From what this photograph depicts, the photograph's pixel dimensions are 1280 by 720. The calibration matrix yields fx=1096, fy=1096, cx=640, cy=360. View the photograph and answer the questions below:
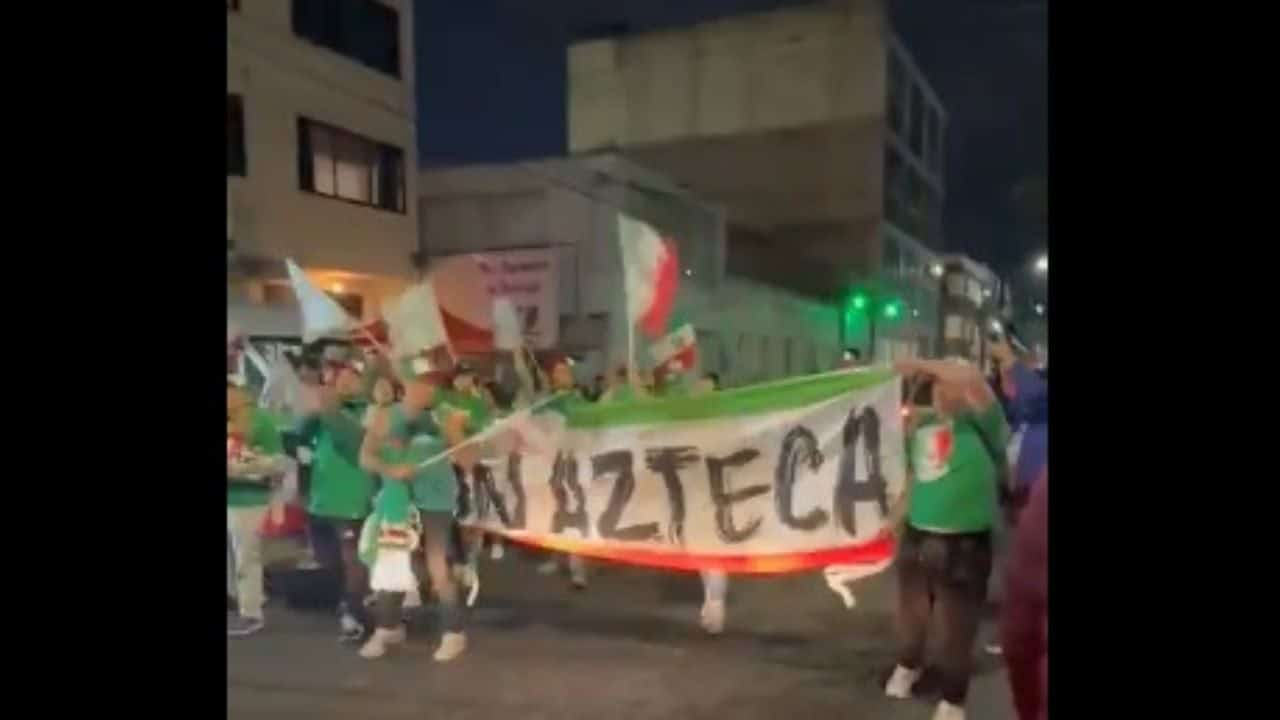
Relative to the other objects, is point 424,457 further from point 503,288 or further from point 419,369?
point 503,288

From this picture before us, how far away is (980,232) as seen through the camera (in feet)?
5.43

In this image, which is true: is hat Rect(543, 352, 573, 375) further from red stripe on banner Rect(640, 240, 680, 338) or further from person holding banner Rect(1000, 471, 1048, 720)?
person holding banner Rect(1000, 471, 1048, 720)

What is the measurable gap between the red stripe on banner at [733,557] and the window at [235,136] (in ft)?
2.66

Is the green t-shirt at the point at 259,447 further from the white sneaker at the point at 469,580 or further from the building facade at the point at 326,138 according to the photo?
the white sneaker at the point at 469,580

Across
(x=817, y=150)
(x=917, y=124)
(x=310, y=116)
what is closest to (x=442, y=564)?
(x=310, y=116)

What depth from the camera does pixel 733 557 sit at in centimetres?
177

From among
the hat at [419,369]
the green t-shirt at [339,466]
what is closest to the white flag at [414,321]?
the hat at [419,369]

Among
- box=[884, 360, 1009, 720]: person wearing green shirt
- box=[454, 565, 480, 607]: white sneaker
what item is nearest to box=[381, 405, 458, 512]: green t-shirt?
box=[454, 565, 480, 607]: white sneaker

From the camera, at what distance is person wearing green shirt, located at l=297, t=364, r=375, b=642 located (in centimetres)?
192

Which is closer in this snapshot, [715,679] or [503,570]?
[715,679]

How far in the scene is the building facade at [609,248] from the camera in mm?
1717
